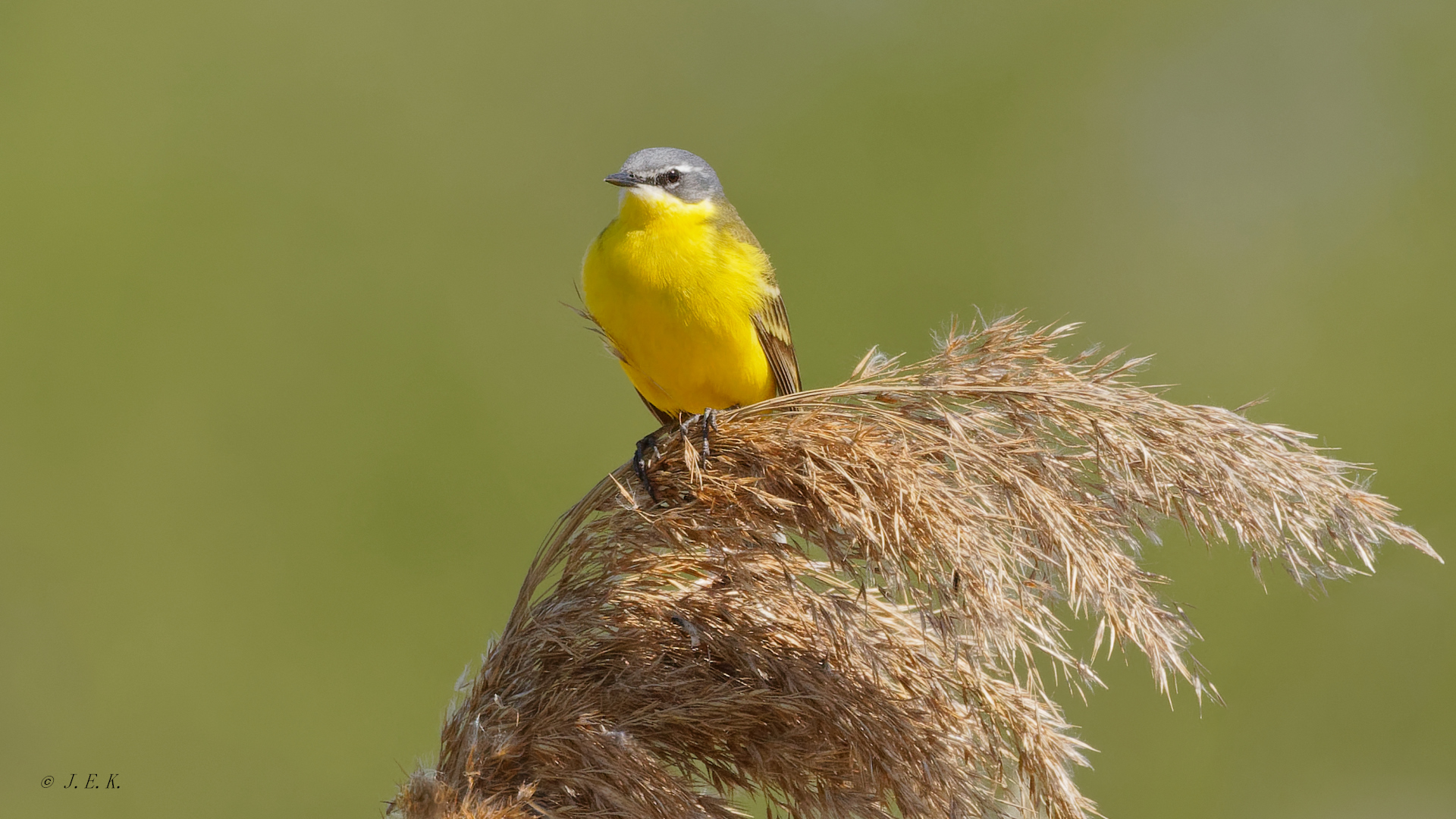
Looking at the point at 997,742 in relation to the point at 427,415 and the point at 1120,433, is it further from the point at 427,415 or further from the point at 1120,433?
the point at 427,415

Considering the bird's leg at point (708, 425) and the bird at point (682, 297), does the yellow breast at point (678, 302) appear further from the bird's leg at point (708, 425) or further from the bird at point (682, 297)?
the bird's leg at point (708, 425)

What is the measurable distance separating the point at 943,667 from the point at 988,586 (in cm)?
36

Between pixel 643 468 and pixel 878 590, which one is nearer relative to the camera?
pixel 878 590

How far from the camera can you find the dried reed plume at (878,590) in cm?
174

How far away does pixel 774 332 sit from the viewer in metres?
3.72

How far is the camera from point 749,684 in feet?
6.37

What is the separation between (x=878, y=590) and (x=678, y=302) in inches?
64.5

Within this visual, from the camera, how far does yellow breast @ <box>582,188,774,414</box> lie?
338 cm

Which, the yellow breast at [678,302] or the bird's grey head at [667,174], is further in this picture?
the bird's grey head at [667,174]

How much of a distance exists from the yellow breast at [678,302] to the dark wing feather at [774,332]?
1.3 inches

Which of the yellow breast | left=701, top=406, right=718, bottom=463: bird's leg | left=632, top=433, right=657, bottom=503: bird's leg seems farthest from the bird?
left=701, top=406, right=718, bottom=463: bird's leg

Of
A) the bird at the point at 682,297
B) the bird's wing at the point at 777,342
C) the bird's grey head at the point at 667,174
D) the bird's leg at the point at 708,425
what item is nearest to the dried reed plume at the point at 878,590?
the bird's leg at the point at 708,425

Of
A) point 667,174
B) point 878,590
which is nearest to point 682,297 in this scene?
point 667,174

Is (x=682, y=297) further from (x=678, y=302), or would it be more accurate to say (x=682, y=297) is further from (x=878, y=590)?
(x=878, y=590)
